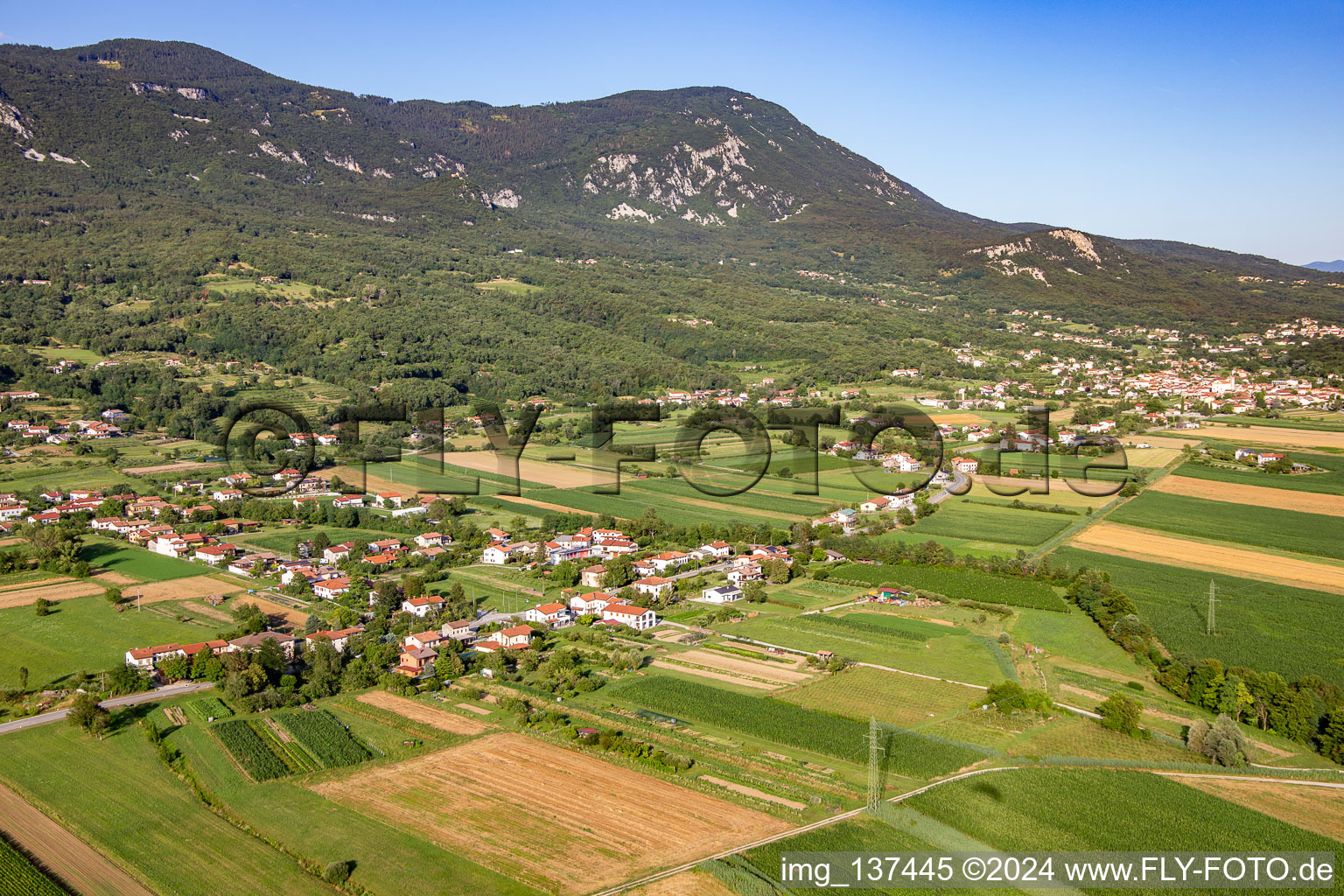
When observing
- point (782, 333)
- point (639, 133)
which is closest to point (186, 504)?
point (782, 333)

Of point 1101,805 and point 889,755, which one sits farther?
point 889,755

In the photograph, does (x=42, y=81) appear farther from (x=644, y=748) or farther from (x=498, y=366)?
(x=644, y=748)

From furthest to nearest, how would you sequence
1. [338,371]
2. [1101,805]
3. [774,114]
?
[774,114] → [338,371] → [1101,805]

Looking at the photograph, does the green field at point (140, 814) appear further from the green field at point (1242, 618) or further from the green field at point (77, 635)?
the green field at point (1242, 618)

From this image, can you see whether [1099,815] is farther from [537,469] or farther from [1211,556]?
[537,469]

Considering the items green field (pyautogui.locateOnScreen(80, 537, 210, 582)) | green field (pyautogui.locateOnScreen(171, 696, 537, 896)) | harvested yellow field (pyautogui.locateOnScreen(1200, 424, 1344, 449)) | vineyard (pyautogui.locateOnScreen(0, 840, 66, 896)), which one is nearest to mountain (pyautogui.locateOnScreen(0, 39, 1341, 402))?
harvested yellow field (pyautogui.locateOnScreen(1200, 424, 1344, 449))

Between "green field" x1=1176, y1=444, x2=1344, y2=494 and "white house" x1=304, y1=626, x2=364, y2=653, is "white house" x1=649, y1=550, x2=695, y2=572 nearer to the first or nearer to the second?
"white house" x1=304, y1=626, x2=364, y2=653
